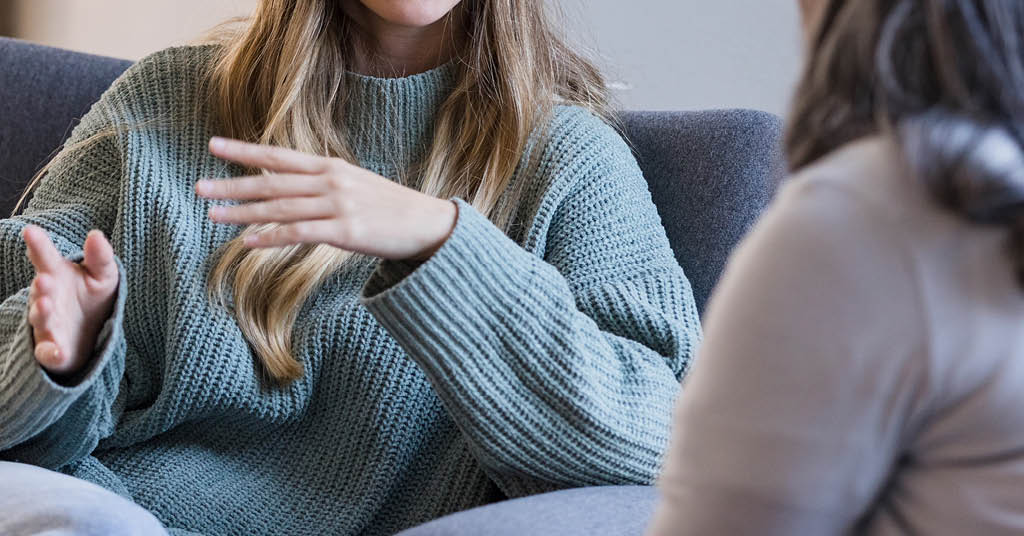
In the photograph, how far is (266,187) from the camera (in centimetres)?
73

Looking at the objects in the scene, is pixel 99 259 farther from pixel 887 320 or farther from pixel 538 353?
pixel 887 320

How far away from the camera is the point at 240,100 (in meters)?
1.12

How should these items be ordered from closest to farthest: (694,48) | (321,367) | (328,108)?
(321,367) < (328,108) < (694,48)

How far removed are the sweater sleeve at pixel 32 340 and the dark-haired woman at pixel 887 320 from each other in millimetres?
610

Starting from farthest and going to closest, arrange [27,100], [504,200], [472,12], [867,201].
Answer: [27,100]
[472,12]
[504,200]
[867,201]

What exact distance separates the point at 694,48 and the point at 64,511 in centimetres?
119

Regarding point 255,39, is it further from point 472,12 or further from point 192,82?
point 472,12

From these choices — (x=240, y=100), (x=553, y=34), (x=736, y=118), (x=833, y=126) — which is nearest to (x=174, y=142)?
(x=240, y=100)

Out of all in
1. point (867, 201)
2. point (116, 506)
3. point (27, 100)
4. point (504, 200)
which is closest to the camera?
point (867, 201)

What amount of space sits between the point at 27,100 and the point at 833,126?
117 cm

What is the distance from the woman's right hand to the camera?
0.82 meters

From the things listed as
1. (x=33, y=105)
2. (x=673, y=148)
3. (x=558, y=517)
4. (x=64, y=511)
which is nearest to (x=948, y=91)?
(x=558, y=517)

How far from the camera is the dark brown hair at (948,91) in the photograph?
0.38m

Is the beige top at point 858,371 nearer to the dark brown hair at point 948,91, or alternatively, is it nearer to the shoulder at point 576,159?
the dark brown hair at point 948,91
